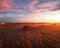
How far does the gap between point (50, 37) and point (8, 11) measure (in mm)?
1382

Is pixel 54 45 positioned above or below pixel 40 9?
below

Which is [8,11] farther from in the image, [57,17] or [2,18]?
[57,17]

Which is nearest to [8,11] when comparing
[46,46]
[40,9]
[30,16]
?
[30,16]

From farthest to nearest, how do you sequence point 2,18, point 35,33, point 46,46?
1. point 2,18
2. point 35,33
3. point 46,46

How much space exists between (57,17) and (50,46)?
3.87ft

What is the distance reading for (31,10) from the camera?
12.7 ft

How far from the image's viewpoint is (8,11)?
3904 millimetres

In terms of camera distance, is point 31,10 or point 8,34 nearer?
point 8,34

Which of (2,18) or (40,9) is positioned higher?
(40,9)

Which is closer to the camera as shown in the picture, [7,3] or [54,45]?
[54,45]

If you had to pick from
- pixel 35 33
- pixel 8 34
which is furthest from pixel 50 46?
pixel 8 34

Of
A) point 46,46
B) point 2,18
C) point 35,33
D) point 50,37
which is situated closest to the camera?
point 46,46

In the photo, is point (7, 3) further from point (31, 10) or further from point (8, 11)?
point (31, 10)

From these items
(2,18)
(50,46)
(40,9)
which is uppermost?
(40,9)
